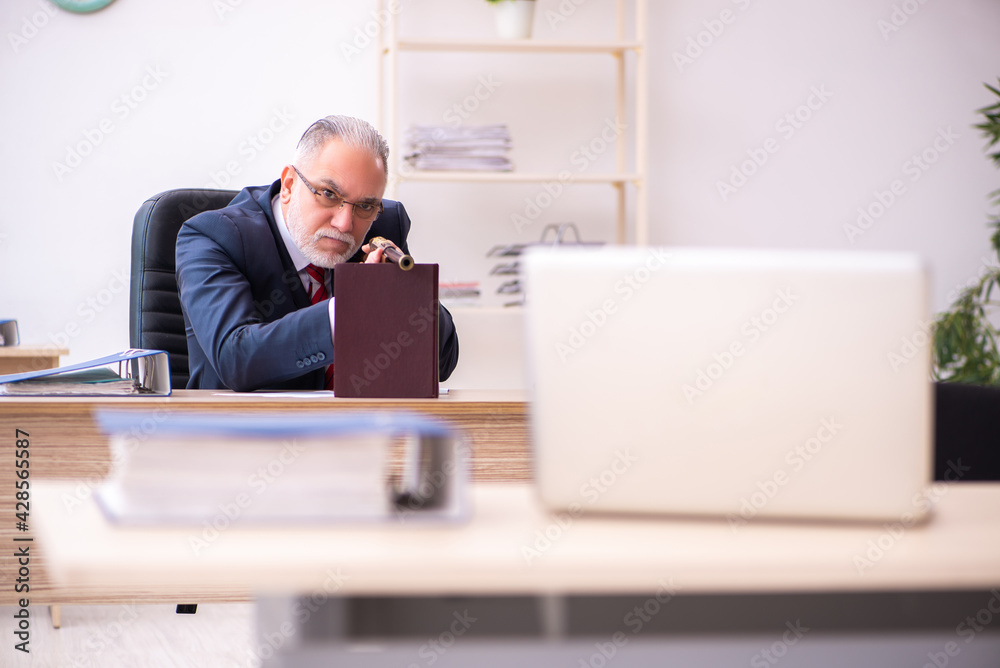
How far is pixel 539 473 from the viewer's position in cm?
59

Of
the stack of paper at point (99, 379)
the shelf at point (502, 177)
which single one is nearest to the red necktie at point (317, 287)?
the stack of paper at point (99, 379)

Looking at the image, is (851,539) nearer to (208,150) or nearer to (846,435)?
(846,435)

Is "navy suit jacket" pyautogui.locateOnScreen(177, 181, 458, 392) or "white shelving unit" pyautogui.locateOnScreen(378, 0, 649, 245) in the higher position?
"white shelving unit" pyautogui.locateOnScreen(378, 0, 649, 245)

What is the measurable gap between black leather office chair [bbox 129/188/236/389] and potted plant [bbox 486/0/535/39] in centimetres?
123

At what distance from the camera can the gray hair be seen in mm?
1861

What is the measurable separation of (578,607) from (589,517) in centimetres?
6

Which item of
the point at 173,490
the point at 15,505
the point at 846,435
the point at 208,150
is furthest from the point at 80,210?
the point at 846,435

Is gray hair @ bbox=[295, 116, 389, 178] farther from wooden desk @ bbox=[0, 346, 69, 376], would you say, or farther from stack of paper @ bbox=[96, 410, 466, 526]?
stack of paper @ bbox=[96, 410, 466, 526]

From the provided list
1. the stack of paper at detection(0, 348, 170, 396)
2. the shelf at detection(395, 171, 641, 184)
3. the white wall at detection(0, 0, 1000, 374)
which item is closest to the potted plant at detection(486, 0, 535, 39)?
the white wall at detection(0, 0, 1000, 374)

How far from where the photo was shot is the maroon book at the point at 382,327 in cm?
131

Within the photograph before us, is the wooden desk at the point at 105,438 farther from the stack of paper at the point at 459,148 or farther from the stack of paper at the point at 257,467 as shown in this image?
the stack of paper at the point at 459,148

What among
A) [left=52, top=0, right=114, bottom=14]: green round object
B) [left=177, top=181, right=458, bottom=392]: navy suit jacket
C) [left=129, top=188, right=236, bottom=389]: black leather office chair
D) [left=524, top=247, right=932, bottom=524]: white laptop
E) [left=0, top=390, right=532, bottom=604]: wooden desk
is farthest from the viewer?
[left=52, top=0, right=114, bottom=14]: green round object

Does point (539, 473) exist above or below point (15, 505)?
above

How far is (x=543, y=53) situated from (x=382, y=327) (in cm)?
190
